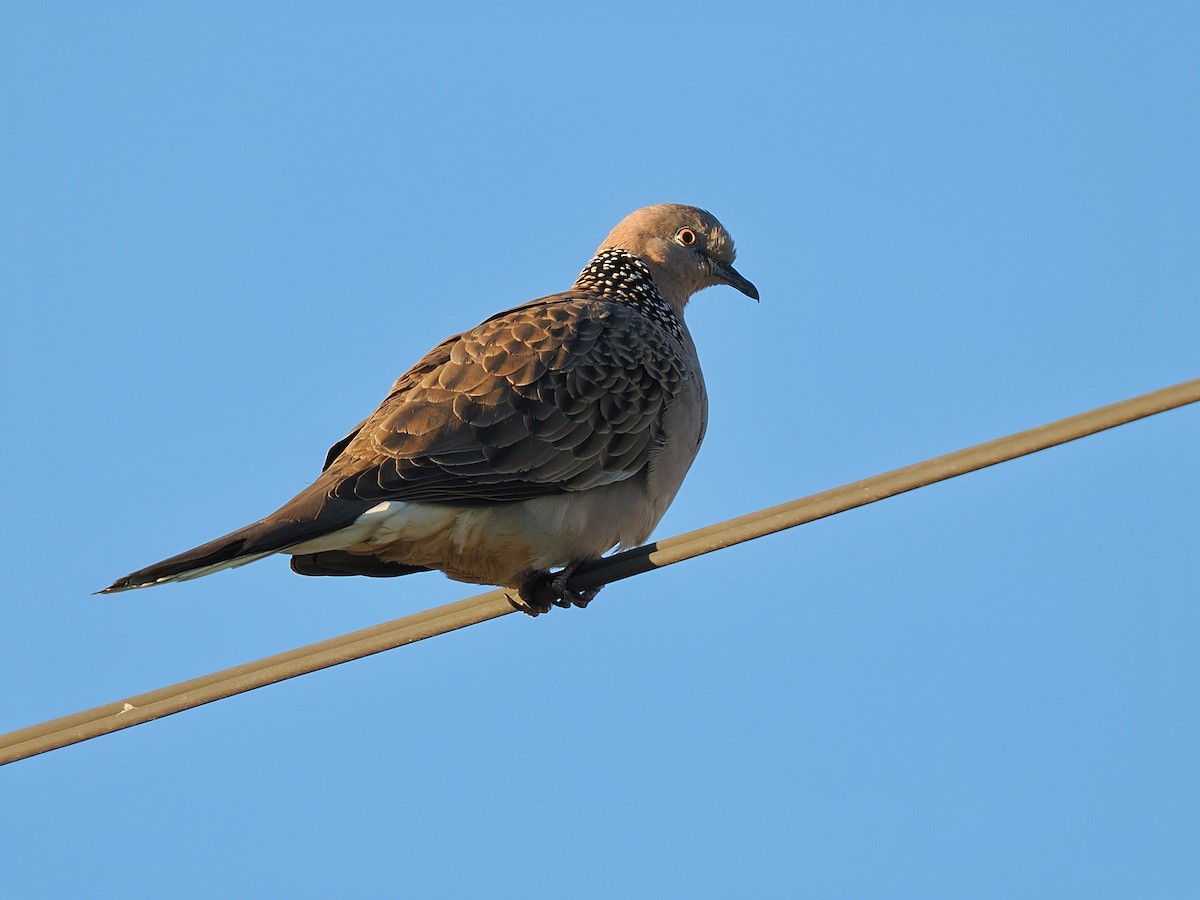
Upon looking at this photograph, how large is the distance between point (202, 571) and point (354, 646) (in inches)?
25.6

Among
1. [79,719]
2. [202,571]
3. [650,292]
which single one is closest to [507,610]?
[202,571]

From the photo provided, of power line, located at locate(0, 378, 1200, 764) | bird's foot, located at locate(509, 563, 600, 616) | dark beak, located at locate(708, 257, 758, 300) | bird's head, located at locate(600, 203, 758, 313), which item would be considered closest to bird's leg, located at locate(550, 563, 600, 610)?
bird's foot, located at locate(509, 563, 600, 616)

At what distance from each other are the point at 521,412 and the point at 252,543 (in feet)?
4.55

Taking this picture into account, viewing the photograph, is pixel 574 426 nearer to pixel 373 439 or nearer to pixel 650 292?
pixel 373 439

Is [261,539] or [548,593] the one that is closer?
[261,539]

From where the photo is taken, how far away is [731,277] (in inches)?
320

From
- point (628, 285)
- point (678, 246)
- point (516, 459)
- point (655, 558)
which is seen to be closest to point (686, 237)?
point (678, 246)

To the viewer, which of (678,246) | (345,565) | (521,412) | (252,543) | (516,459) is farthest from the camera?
(678,246)

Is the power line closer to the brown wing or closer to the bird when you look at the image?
the bird

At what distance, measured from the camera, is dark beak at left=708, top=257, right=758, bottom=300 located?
8.07 meters

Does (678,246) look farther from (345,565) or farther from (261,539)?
(261,539)

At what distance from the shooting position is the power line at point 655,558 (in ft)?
13.2

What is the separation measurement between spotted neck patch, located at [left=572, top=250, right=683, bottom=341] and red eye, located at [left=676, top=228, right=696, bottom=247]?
35 centimetres

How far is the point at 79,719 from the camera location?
4.33 meters
